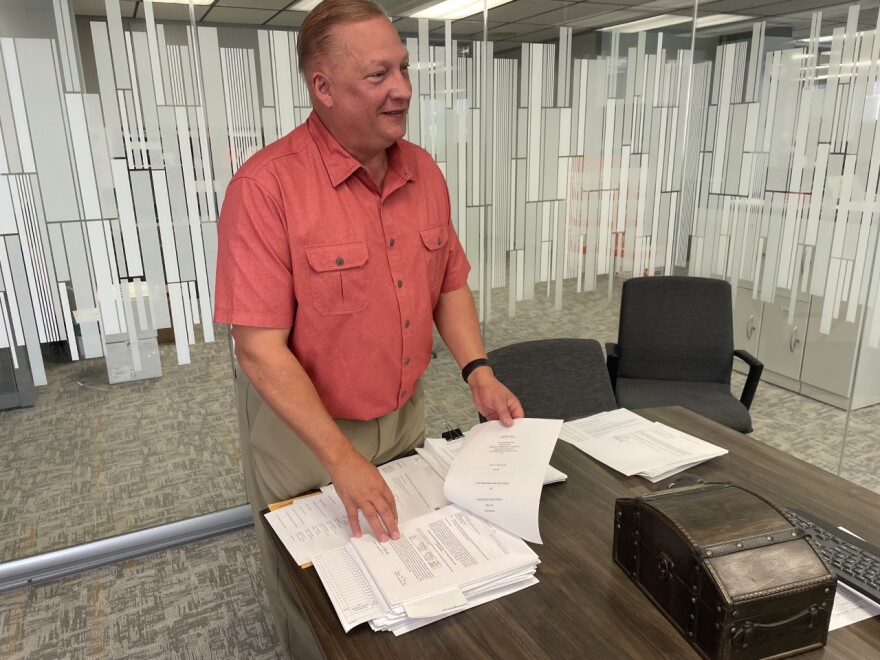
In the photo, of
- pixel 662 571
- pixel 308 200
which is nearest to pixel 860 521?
pixel 662 571

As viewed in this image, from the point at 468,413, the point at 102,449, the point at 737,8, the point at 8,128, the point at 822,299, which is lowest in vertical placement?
the point at 468,413

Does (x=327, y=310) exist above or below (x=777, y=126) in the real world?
below

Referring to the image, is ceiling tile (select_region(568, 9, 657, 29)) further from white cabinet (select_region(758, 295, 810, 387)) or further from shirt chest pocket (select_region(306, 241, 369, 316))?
shirt chest pocket (select_region(306, 241, 369, 316))

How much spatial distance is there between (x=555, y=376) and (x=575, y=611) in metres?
1.27

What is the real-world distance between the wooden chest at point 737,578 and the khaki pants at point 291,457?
0.77 meters

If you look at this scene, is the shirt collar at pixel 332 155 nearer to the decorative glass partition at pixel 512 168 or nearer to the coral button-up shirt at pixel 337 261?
the coral button-up shirt at pixel 337 261

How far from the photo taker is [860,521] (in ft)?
4.73

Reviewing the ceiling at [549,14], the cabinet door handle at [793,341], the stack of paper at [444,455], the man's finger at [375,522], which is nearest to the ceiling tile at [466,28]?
the ceiling at [549,14]

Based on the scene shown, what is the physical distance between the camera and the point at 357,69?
1399 mm

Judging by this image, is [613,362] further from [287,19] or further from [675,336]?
[287,19]

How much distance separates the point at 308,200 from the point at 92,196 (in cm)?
139

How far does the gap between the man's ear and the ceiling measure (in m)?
1.27

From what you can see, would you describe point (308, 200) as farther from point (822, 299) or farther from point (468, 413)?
point (822, 299)

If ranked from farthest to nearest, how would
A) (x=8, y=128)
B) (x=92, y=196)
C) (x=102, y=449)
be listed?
(x=102, y=449)
(x=92, y=196)
(x=8, y=128)
